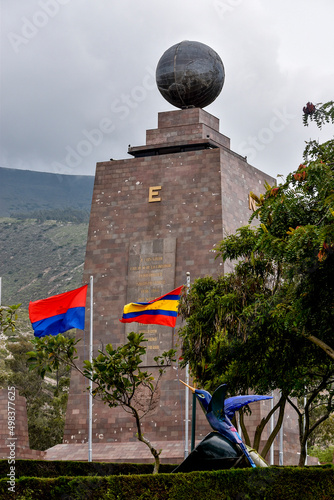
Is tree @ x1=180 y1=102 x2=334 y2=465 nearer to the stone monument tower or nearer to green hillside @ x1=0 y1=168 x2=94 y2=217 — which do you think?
the stone monument tower

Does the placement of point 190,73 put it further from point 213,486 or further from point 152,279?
point 213,486

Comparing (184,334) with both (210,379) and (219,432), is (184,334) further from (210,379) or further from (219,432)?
(219,432)

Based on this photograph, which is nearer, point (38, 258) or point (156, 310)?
point (156, 310)

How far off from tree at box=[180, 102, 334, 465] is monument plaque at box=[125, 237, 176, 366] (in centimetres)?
670

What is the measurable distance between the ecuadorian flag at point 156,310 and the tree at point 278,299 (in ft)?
6.27

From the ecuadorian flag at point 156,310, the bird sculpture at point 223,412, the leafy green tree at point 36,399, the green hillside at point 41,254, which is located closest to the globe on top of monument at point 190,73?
the ecuadorian flag at point 156,310

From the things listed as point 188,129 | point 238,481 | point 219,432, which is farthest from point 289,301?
point 188,129

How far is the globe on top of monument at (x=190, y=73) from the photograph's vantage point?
34.9 metres

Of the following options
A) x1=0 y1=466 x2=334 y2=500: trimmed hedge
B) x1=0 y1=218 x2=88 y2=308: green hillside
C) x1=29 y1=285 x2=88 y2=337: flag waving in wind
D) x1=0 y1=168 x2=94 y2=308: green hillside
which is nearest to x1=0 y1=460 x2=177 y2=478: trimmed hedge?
x1=0 y1=466 x2=334 y2=500: trimmed hedge

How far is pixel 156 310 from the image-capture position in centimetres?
2777

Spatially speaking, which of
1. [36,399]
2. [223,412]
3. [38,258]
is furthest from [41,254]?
[223,412]

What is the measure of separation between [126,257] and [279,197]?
14308 millimetres

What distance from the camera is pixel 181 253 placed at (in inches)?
1324

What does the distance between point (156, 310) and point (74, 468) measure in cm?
659
